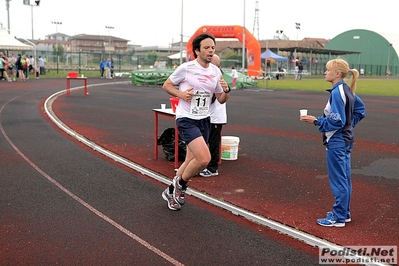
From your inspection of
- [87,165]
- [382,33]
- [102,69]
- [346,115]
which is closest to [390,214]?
[346,115]

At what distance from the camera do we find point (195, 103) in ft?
18.3

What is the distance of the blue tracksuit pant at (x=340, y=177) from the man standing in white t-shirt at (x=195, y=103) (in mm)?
1415

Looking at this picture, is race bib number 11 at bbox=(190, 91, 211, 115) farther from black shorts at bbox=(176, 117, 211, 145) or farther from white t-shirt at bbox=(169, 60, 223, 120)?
black shorts at bbox=(176, 117, 211, 145)

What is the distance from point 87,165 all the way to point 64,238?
11.0ft

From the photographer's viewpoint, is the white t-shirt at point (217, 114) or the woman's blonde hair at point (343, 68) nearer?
the woman's blonde hair at point (343, 68)

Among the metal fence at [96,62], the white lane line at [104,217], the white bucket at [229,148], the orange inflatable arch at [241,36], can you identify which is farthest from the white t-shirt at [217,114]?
the metal fence at [96,62]

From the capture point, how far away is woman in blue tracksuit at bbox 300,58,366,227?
192 inches

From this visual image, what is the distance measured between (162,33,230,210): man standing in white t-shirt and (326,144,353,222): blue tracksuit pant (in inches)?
55.7

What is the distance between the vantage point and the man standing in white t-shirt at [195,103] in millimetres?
5457

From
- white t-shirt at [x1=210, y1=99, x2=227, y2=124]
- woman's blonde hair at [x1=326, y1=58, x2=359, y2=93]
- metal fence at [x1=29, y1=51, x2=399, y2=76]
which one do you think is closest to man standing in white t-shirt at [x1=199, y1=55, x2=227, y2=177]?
white t-shirt at [x1=210, y1=99, x2=227, y2=124]

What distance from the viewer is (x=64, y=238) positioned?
477cm

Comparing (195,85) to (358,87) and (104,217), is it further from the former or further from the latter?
(358,87)

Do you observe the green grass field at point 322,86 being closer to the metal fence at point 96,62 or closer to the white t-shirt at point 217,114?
the metal fence at point 96,62

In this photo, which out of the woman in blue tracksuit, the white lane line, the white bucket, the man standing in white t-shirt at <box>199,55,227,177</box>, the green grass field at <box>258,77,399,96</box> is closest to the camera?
the white lane line
